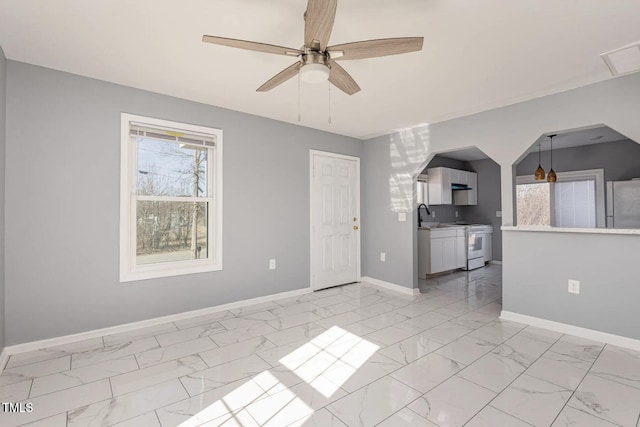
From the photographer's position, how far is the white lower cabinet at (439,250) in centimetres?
528

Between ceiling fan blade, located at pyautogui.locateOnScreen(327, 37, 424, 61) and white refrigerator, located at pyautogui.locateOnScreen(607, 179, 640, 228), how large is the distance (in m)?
5.40

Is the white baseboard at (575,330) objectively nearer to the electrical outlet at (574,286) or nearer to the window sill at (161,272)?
the electrical outlet at (574,286)

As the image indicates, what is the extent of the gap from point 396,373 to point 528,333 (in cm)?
167

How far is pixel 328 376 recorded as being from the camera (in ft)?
7.08

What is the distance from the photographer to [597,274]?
277 cm

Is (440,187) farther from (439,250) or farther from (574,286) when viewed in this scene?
(574,286)

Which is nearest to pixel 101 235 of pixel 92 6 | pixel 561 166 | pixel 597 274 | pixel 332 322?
pixel 92 6

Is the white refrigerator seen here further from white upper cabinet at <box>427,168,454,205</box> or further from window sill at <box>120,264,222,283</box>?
window sill at <box>120,264,222,283</box>

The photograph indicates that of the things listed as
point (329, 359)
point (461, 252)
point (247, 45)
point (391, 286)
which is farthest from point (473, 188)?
point (247, 45)

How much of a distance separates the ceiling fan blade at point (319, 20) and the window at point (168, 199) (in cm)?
217

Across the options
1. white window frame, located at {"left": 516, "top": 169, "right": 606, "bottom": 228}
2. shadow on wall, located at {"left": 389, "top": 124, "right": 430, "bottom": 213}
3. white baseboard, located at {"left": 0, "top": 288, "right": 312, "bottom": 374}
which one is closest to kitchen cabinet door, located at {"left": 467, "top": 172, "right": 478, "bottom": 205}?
white window frame, located at {"left": 516, "top": 169, "right": 606, "bottom": 228}

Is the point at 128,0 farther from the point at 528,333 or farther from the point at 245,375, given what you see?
the point at 528,333

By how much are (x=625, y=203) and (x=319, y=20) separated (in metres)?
6.04

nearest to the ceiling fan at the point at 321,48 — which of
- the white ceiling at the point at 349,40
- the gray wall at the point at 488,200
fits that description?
the white ceiling at the point at 349,40
